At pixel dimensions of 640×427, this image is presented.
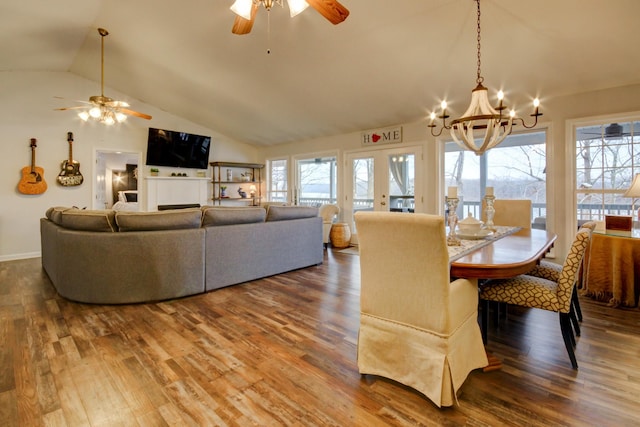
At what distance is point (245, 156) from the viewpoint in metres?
8.29

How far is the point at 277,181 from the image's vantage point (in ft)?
26.8

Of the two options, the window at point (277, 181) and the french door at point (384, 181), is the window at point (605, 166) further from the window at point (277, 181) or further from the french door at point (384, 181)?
the window at point (277, 181)

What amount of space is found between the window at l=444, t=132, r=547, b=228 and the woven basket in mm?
2336

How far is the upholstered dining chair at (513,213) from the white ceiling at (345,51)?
1512 millimetres

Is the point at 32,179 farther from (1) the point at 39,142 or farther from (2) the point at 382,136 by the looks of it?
(2) the point at 382,136

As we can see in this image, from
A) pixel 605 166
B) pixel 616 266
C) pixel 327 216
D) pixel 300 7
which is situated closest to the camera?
pixel 300 7

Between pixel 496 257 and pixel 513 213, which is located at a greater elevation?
pixel 513 213

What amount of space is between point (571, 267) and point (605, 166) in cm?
290

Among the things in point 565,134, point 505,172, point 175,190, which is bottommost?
point 175,190

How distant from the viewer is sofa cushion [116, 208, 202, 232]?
2979mm

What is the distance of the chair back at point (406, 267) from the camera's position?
1497mm

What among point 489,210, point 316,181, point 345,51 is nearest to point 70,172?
point 316,181

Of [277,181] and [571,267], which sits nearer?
[571,267]

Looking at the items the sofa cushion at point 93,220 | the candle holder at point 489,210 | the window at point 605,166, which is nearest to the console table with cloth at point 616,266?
the candle holder at point 489,210
